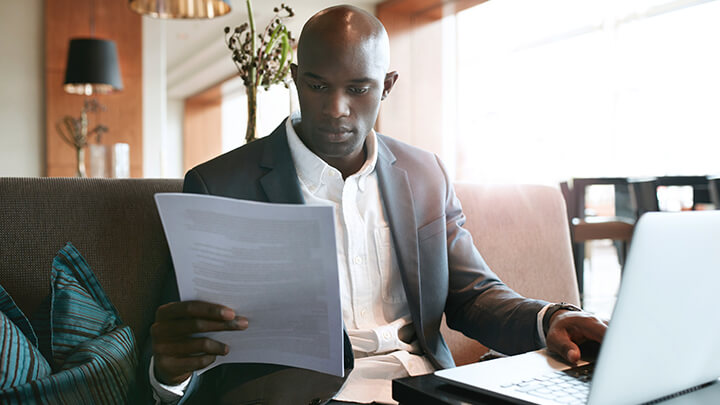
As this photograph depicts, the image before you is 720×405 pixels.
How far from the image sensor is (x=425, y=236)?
4.12ft

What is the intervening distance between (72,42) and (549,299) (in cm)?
393

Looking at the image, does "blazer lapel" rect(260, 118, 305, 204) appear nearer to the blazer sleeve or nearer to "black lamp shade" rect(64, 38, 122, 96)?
the blazer sleeve

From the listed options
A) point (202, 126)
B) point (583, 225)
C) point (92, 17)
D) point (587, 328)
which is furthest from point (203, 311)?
point (202, 126)

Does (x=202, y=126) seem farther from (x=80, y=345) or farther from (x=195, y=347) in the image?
(x=195, y=347)

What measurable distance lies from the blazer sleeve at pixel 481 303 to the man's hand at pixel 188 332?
1.82 feet

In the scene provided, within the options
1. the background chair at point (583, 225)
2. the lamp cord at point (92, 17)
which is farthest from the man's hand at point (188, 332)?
the lamp cord at point (92, 17)

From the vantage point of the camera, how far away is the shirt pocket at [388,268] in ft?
4.02

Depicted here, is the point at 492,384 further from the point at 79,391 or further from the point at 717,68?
the point at 717,68

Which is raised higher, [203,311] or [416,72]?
[416,72]

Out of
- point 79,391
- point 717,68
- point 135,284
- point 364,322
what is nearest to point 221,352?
point 79,391

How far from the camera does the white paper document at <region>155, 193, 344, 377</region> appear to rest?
2.39 ft

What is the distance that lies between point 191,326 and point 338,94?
54 centimetres

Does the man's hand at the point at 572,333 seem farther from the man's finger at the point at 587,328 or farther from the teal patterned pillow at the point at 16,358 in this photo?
the teal patterned pillow at the point at 16,358

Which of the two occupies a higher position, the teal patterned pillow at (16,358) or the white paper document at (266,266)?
the white paper document at (266,266)
